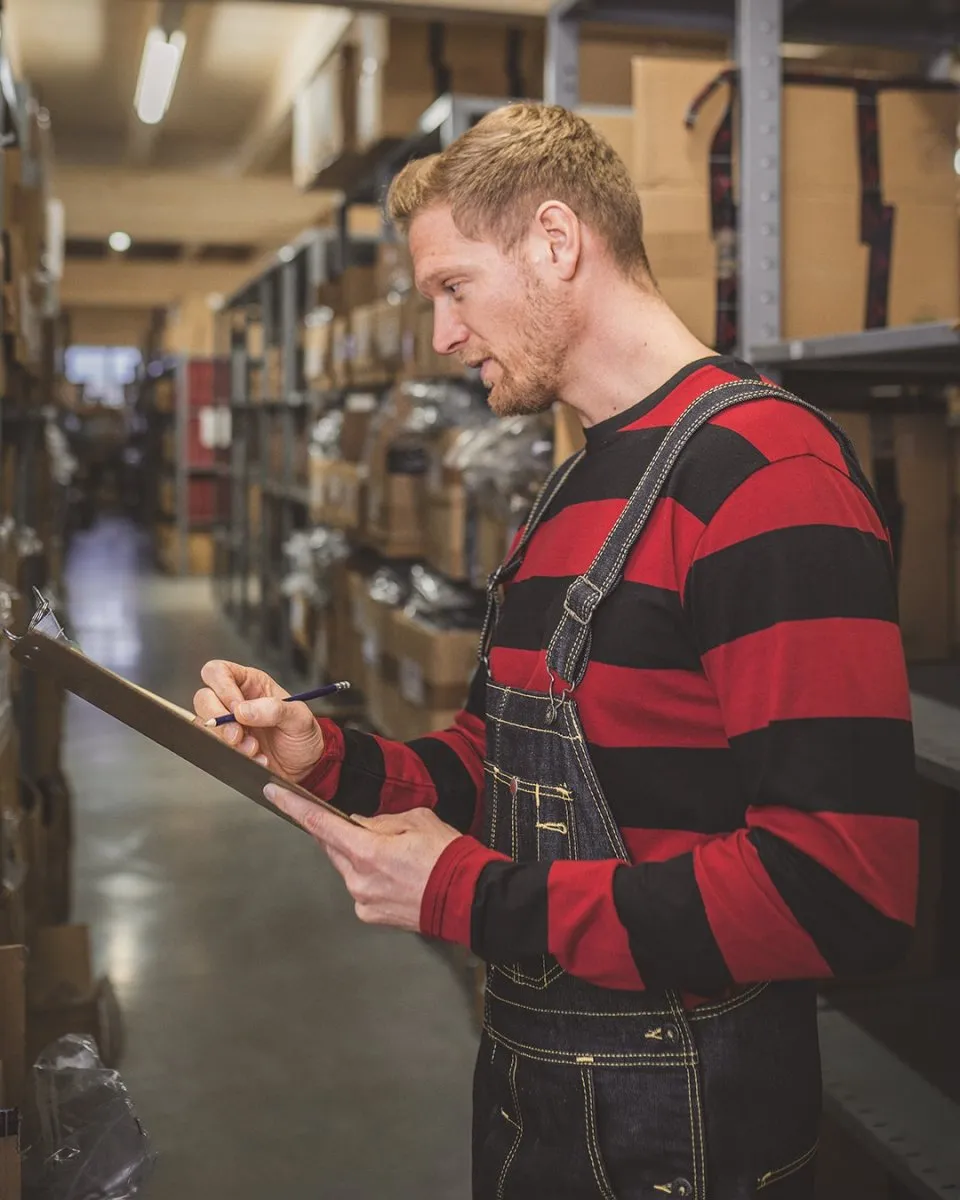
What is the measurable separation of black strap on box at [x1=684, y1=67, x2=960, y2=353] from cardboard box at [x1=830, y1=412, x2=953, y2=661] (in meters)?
0.19

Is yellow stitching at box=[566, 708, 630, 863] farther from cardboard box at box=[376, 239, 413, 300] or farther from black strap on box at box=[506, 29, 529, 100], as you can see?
black strap on box at box=[506, 29, 529, 100]

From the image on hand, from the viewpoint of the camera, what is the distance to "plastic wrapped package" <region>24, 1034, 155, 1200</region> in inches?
70.1

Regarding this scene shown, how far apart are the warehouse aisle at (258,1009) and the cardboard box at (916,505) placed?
51.1 inches

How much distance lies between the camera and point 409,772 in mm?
1534

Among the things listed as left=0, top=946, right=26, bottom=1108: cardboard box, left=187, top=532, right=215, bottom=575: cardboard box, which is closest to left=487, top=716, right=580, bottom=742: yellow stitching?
left=0, top=946, right=26, bottom=1108: cardboard box

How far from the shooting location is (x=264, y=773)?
116 cm

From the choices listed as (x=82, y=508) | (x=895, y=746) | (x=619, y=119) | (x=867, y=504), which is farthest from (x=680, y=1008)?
(x=82, y=508)

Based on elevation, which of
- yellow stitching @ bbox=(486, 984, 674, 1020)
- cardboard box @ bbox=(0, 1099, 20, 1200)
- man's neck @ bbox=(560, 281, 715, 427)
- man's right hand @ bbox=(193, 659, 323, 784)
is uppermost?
man's neck @ bbox=(560, 281, 715, 427)

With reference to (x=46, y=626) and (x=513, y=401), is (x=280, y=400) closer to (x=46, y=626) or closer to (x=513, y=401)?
(x=513, y=401)

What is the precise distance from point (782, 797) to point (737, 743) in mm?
64

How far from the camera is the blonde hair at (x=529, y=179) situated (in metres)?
1.27

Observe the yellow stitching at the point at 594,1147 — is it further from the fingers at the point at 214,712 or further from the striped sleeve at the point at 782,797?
the fingers at the point at 214,712

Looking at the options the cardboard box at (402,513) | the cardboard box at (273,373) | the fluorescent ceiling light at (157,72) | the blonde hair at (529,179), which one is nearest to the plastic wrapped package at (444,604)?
the cardboard box at (402,513)

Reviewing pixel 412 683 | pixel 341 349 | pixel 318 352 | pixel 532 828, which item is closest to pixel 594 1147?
pixel 532 828
